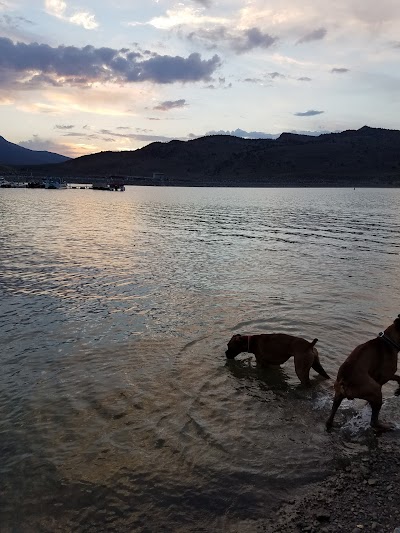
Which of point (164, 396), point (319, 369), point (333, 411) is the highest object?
point (333, 411)

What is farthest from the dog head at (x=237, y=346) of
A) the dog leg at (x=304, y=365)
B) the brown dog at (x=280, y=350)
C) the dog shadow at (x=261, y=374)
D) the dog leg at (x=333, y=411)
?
the dog leg at (x=333, y=411)

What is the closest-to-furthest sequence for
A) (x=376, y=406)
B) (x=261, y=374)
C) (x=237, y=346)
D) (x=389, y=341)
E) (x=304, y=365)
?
(x=376, y=406) → (x=389, y=341) → (x=304, y=365) → (x=261, y=374) → (x=237, y=346)

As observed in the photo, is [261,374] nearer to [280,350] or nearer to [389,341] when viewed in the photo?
[280,350]

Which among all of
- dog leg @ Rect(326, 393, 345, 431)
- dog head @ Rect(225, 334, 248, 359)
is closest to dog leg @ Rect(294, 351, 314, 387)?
dog head @ Rect(225, 334, 248, 359)

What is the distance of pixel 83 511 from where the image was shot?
5.36 m

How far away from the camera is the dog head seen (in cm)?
975

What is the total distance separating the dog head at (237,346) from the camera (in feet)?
32.0

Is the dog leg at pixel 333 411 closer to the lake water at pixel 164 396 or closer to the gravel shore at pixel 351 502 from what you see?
the lake water at pixel 164 396

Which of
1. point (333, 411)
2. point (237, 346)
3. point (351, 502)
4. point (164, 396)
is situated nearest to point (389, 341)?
point (333, 411)

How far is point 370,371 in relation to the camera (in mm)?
7012

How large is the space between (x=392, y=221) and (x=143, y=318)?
41006 millimetres

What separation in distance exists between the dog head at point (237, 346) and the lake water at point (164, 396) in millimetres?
274

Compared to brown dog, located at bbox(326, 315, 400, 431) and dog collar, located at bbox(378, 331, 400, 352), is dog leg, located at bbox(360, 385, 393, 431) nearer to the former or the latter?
brown dog, located at bbox(326, 315, 400, 431)

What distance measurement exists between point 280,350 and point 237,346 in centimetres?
114
